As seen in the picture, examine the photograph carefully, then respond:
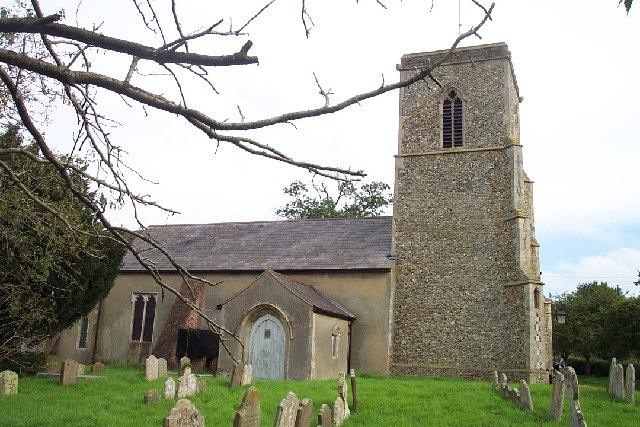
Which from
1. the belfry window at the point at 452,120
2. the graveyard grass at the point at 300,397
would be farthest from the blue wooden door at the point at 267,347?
the belfry window at the point at 452,120

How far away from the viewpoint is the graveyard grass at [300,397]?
1042 cm

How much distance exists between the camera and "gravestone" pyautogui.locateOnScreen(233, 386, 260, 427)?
7.18 m

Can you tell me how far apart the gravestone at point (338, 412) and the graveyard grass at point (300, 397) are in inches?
8.1

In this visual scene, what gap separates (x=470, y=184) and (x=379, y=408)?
10.9 m

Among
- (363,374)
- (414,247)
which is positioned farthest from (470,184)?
(363,374)

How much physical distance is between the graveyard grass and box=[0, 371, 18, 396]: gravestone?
21 cm

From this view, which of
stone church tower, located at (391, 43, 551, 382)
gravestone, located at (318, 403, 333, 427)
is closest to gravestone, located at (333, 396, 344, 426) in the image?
gravestone, located at (318, 403, 333, 427)

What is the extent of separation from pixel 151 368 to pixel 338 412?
7156 mm

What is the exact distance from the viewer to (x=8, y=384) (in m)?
13.2

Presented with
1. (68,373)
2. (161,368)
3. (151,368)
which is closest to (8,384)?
(68,373)

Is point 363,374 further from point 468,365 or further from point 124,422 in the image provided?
point 124,422

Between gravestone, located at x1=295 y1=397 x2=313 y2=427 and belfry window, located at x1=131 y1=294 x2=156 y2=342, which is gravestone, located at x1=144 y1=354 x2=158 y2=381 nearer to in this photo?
belfry window, located at x1=131 y1=294 x2=156 y2=342

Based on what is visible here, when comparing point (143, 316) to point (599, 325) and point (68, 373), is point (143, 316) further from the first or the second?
point (599, 325)

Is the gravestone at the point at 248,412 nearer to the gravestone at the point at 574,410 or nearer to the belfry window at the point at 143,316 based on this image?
the gravestone at the point at 574,410
